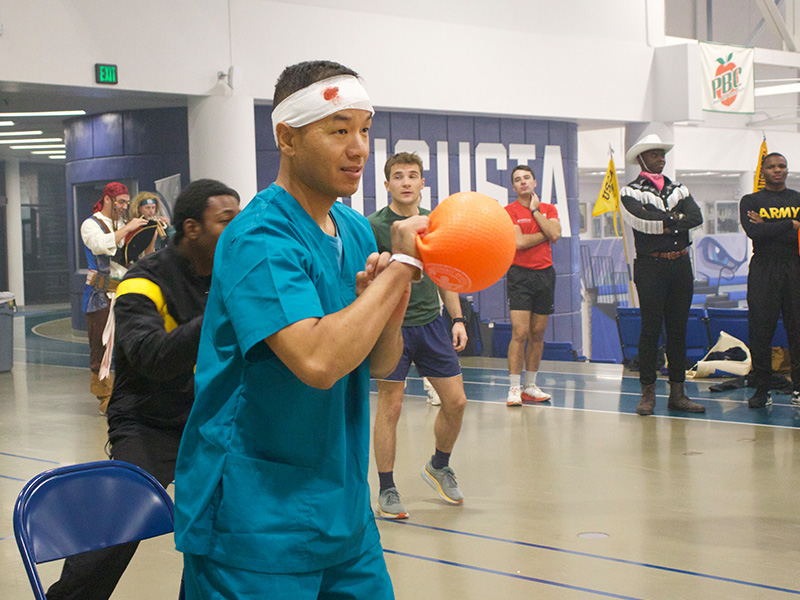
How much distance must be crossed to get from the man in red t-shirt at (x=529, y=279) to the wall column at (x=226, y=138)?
354 centimetres

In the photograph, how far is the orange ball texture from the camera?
1.64 metres

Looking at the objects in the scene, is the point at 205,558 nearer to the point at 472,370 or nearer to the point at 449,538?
the point at 449,538

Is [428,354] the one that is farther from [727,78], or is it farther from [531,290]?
[727,78]

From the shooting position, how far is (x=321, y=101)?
5.41 feet

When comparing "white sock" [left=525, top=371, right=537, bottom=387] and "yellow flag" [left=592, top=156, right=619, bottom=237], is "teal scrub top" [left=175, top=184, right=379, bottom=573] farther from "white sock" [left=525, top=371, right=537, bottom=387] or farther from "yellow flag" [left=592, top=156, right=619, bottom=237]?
"yellow flag" [left=592, top=156, right=619, bottom=237]

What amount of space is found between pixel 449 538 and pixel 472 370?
5.69 meters

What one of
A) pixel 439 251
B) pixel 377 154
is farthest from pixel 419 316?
pixel 377 154

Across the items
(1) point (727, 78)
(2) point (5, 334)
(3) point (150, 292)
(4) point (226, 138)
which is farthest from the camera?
(1) point (727, 78)

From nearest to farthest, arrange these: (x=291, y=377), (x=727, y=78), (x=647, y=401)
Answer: (x=291, y=377) → (x=647, y=401) → (x=727, y=78)

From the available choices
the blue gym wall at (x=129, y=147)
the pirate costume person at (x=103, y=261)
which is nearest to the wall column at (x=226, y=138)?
the blue gym wall at (x=129, y=147)

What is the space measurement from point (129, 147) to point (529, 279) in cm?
706

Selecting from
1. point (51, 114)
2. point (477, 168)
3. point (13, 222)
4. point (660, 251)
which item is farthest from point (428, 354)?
point (13, 222)

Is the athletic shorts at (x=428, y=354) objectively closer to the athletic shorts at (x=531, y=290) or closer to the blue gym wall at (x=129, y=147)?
the athletic shorts at (x=531, y=290)

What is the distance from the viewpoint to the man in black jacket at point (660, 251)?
21.2ft
